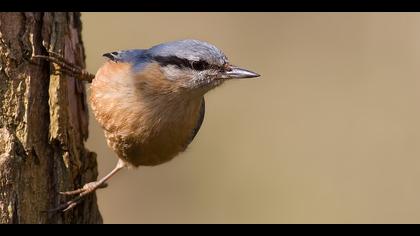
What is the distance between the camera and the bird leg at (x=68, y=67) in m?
4.41

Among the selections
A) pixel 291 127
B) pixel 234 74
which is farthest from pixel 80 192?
pixel 291 127

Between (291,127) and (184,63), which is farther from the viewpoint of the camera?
(291,127)

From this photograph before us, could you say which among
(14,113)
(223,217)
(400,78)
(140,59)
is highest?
(400,78)

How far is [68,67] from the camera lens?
4562 mm

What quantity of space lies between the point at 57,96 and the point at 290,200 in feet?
13.1

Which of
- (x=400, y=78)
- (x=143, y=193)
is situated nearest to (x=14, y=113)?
(x=143, y=193)

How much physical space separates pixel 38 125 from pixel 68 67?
1.62 feet

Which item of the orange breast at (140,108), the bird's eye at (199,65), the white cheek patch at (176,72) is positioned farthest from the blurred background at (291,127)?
the bird's eye at (199,65)

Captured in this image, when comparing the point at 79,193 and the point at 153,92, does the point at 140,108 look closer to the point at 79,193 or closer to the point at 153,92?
the point at 153,92

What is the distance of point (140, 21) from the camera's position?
26.8ft

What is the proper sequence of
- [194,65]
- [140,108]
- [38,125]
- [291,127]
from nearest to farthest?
1. [38,125]
2. [194,65]
3. [140,108]
4. [291,127]

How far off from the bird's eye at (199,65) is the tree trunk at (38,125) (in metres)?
0.83

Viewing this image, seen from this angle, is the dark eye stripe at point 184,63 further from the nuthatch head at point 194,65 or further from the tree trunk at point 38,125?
the tree trunk at point 38,125
